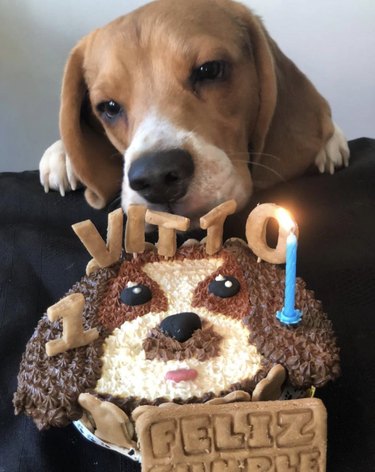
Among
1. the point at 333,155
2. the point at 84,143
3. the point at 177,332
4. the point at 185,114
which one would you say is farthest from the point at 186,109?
the point at 177,332

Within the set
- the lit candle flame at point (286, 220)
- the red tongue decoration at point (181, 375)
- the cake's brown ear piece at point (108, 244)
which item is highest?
the lit candle flame at point (286, 220)

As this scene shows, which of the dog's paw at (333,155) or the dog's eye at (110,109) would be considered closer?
the dog's eye at (110,109)

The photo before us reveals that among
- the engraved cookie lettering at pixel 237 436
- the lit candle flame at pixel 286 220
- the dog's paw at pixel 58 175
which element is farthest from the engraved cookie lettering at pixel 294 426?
the dog's paw at pixel 58 175

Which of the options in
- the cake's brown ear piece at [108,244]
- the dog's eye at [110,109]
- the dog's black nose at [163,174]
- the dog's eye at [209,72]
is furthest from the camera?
the dog's eye at [110,109]

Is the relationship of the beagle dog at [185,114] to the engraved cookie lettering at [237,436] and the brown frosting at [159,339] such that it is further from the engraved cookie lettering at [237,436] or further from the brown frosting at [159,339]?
the engraved cookie lettering at [237,436]

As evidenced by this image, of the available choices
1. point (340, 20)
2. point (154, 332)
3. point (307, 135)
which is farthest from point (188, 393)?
point (340, 20)

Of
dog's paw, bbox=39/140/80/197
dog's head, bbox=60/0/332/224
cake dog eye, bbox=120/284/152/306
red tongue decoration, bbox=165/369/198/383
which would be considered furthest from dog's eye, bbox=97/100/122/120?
red tongue decoration, bbox=165/369/198/383

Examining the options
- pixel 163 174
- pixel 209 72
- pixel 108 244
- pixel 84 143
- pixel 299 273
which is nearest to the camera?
pixel 108 244

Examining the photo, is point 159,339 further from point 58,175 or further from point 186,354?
point 58,175
